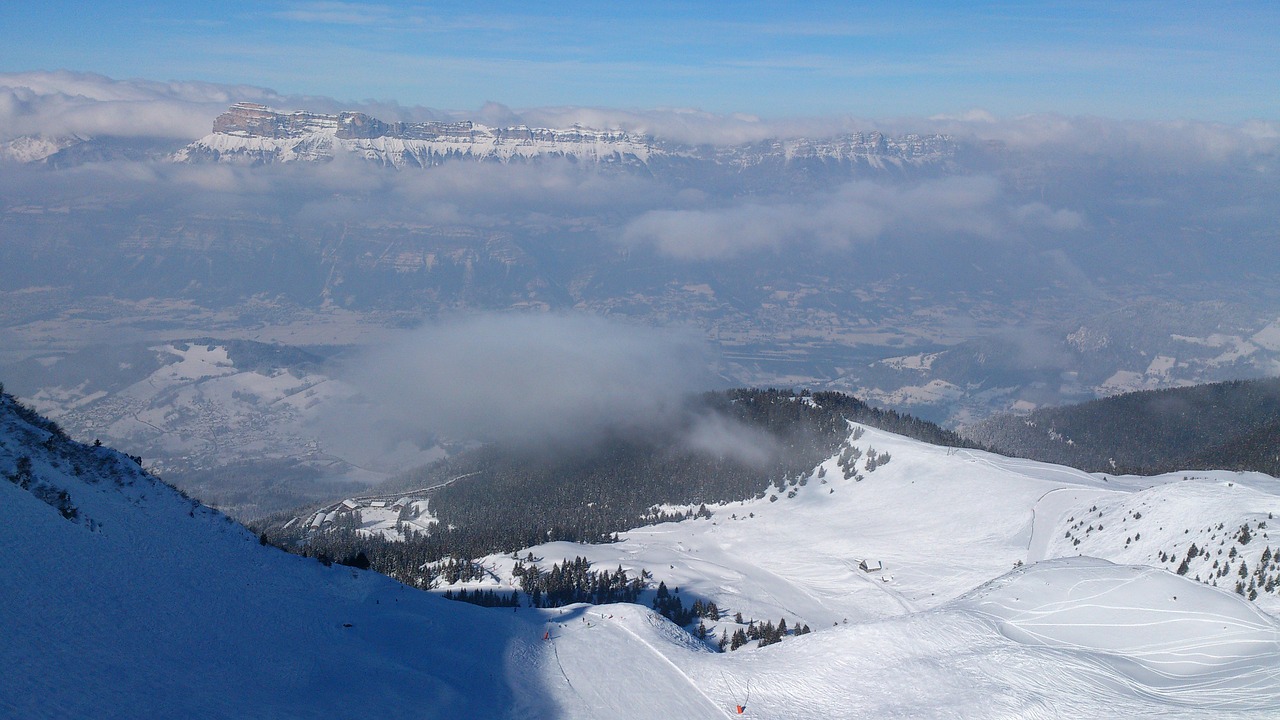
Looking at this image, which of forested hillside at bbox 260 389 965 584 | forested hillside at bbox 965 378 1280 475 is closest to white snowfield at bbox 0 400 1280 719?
forested hillside at bbox 260 389 965 584

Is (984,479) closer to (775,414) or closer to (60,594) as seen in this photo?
(775,414)

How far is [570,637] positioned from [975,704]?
74.1 ft

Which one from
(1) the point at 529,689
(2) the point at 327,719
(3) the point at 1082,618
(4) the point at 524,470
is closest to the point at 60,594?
(2) the point at 327,719

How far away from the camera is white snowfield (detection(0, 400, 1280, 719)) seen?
2727 centimetres

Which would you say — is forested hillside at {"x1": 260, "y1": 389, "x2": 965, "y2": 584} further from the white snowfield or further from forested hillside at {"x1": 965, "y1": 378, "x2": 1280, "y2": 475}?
forested hillside at {"x1": 965, "y1": 378, "x2": 1280, "y2": 475}

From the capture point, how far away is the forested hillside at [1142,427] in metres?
165

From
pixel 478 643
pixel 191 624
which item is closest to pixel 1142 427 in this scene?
pixel 478 643

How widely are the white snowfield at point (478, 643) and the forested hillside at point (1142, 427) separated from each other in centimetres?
11777

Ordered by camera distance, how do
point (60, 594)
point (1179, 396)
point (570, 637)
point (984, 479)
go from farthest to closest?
point (1179, 396) < point (984, 479) < point (570, 637) < point (60, 594)

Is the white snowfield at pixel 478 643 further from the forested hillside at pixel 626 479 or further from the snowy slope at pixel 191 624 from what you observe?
the forested hillside at pixel 626 479

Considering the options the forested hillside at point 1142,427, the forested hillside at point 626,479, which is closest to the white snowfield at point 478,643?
the forested hillside at point 626,479

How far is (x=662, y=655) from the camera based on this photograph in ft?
146

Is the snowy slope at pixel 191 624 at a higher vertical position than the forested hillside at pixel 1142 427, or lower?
higher

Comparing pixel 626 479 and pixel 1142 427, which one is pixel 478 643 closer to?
pixel 626 479
